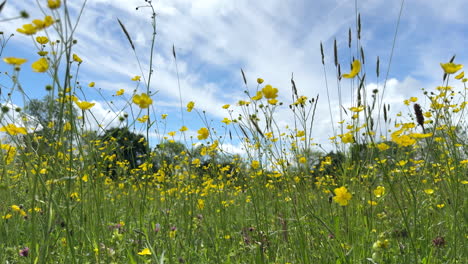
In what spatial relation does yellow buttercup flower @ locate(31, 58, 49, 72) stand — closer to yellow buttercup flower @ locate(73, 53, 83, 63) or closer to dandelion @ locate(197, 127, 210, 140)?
yellow buttercup flower @ locate(73, 53, 83, 63)

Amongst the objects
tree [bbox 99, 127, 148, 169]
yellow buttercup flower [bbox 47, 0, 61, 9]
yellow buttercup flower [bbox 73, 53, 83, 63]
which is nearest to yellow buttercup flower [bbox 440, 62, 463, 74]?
tree [bbox 99, 127, 148, 169]

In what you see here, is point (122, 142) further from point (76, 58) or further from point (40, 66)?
point (40, 66)

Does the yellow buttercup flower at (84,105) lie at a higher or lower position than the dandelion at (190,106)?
lower

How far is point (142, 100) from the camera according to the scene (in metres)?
1.15

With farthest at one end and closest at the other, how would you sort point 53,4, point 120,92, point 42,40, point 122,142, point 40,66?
point 122,142 → point 120,92 → point 42,40 → point 40,66 → point 53,4

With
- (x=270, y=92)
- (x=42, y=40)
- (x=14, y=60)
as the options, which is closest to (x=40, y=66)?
(x=14, y=60)

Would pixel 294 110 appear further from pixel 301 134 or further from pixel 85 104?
pixel 85 104

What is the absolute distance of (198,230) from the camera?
9.09 feet

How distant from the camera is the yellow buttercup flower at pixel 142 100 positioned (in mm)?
1129

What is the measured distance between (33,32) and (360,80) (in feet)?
3.98

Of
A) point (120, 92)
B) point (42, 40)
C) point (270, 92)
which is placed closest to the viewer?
point (270, 92)

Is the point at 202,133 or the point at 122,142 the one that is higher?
the point at 122,142

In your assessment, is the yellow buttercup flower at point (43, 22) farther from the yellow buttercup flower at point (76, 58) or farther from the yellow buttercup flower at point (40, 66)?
the yellow buttercup flower at point (76, 58)

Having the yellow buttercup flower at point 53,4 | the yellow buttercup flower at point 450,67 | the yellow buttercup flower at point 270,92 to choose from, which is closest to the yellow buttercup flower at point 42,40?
the yellow buttercup flower at point 53,4
